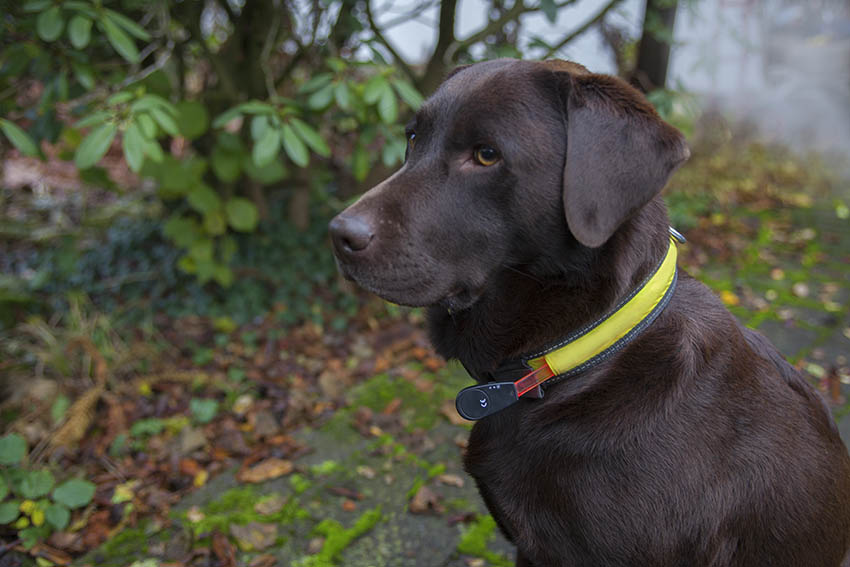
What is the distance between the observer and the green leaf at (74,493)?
239 cm

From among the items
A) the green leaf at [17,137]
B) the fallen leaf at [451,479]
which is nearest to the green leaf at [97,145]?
the green leaf at [17,137]

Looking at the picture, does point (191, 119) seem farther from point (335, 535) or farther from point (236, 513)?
point (335, 535)

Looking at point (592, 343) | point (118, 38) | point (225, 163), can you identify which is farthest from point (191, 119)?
point (592, 343)

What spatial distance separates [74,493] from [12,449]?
11.3 inches

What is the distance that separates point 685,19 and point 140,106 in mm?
7099

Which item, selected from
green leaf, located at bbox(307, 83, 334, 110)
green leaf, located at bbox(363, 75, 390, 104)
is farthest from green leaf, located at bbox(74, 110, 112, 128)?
green leaf, located at bbox(363, 75, 390, 104)

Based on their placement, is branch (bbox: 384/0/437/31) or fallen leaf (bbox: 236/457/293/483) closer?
fallen leaf (bbox: 236/457/293/483)

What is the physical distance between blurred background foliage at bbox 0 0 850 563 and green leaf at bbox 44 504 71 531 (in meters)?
0.01

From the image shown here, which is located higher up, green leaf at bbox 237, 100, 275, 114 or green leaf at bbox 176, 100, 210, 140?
green leaf at bbox 237, 100, 275, 114

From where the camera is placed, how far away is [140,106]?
2.35 metres

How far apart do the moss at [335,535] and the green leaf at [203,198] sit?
1.86 meters

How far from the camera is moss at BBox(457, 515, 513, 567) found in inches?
89.2

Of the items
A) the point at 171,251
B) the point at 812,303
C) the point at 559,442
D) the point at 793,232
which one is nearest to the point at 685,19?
the point at 793,232

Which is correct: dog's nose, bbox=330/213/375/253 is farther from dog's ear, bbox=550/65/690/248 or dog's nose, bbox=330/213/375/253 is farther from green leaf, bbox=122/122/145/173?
green leaf, bbox=122/122/145/173
